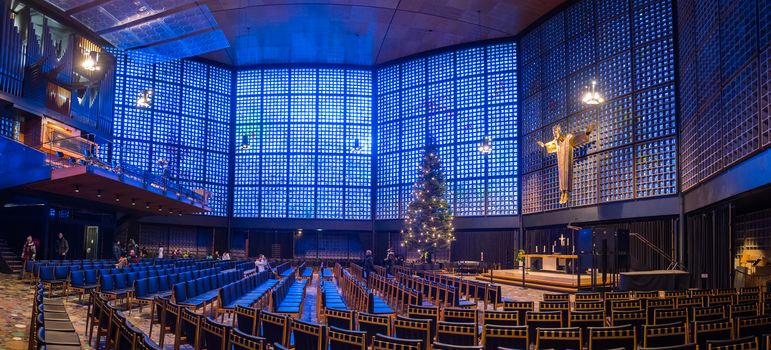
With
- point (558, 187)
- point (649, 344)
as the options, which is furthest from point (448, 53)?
point (649, 344)

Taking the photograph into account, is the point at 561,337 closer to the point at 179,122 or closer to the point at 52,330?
the point at 52,330

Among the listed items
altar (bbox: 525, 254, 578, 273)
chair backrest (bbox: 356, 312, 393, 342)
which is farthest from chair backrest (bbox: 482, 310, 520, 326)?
altar (bbox: 525, 254, 578, 273)

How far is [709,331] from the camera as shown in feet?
21.2

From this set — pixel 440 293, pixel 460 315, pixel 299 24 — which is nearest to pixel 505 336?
pixel 460 315

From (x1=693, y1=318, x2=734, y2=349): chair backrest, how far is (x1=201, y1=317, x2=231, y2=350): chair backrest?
4.88 metres

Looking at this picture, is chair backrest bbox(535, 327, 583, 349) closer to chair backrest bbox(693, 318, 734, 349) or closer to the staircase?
chair backrest bbox(693, 318, 734, 349)

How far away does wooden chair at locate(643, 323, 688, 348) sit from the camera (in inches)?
248

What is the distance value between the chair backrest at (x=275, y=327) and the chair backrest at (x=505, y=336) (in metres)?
2.19

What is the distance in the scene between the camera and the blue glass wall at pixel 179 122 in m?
32.2

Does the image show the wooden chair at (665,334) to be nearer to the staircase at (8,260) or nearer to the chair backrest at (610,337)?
the chair backrest at (610,337)

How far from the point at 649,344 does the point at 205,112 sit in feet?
105

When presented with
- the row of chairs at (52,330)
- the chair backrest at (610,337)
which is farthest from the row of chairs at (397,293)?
the row of chairs at (52,330)

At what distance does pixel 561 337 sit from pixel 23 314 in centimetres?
855

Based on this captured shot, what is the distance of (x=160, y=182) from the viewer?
2452 cm
